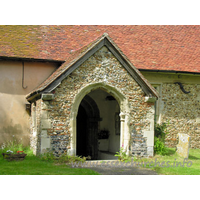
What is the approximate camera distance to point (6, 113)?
1245cm

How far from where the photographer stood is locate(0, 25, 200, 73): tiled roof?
13.2 metres

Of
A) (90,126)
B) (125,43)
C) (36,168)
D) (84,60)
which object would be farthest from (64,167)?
(125,43)

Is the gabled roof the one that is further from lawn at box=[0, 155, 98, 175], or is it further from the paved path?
the paved path

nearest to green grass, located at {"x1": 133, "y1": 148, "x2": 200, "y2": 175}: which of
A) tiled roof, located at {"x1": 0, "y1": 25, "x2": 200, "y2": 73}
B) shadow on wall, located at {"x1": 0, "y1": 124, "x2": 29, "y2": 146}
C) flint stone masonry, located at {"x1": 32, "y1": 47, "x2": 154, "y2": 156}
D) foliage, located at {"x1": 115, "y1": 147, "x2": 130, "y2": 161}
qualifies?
foliage, located at {"x1": 115, "y1": 147, "x2": 130, "y2": 161}

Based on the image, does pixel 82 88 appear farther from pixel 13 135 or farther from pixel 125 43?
pixel 125 43

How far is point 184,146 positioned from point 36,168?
20.2 feet

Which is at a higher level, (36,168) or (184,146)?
(184,146)

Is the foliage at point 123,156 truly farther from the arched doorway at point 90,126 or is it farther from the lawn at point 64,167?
the arched doorway at point 90,126

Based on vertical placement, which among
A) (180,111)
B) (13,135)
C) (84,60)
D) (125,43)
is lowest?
(13,135)

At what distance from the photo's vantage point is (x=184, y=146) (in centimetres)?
1171

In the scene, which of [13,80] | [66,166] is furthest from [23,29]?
[66,166]

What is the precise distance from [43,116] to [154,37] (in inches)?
357

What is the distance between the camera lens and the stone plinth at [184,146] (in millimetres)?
11539

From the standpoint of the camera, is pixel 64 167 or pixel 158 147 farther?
pixel 158 147
